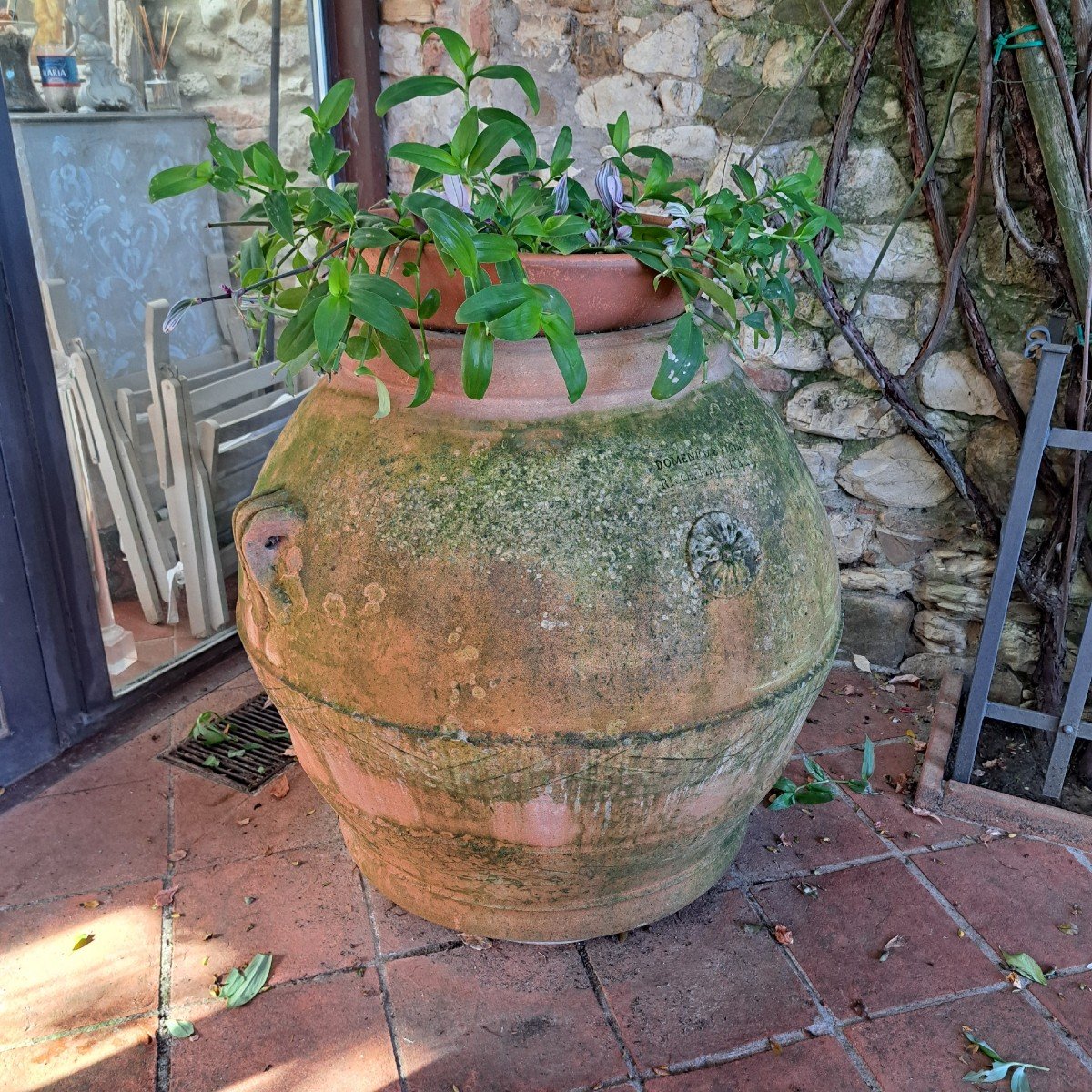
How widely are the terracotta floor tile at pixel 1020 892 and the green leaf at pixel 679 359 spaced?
3.98 feet

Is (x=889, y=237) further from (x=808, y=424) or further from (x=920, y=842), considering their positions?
(x=920, y=842)

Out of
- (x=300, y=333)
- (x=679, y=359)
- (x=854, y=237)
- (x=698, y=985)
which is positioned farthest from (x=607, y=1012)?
(x=854, y=237)

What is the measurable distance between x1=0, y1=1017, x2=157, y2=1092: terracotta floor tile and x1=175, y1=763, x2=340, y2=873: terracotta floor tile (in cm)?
40

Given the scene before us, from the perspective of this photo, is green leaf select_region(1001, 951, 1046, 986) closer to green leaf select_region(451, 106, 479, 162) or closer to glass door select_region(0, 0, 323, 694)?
green leaf select_region(451, 106, 479, 162)

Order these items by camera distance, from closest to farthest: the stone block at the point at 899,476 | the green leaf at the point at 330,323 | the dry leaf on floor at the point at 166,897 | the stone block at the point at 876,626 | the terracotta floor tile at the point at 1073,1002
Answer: the green leaf at the point at 330,323 → the terracotta floor tile at the point at 1073,1002 → the dry leaf on floor at the point at 166,897 → the stone block at the point at 899,476 → the stone block at the point at 876,626

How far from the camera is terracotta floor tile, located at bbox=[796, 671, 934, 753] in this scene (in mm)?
2332

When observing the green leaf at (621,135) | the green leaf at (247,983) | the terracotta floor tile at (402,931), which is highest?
the green leaf at (621,135)

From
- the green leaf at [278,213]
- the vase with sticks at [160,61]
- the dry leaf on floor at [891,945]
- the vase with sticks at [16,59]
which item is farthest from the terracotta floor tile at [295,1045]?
the vase with sticks at [160,61]

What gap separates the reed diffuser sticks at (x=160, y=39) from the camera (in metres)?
2.28

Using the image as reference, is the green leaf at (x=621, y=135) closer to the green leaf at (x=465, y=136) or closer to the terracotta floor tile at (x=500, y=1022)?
the green leaf at (x=465, y=136)

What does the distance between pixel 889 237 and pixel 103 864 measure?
2.13 m

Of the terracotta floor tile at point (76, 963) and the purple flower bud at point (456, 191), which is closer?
the purple flower bud at point (456, 191)

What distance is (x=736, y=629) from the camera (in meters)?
1.37

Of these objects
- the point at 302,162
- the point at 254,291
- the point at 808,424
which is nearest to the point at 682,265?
the point at 254,291
